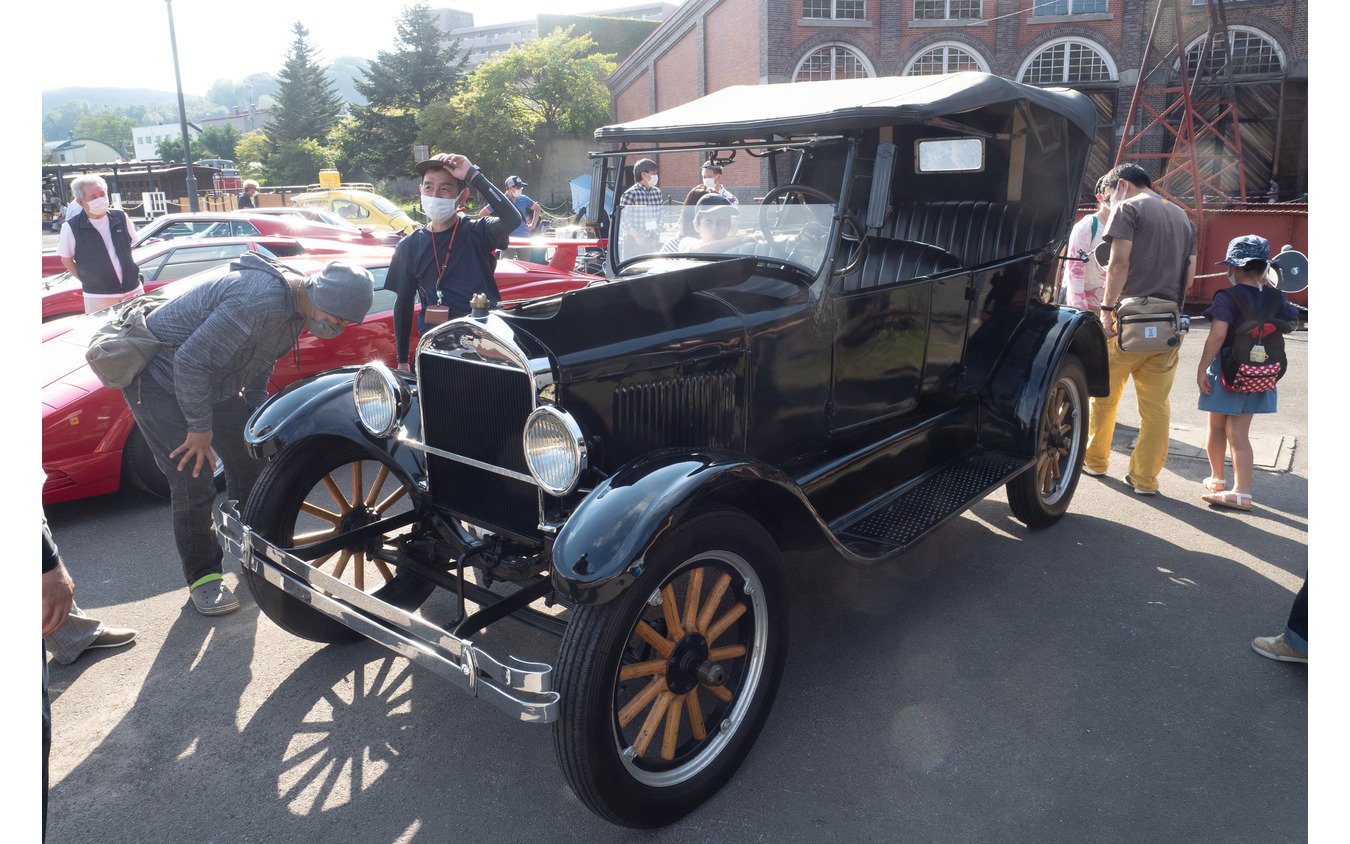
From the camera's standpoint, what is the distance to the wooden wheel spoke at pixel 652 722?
2570 mm

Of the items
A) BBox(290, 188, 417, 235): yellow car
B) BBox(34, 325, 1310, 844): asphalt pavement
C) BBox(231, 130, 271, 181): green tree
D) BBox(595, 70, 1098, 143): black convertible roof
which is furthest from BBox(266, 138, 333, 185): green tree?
BBox(595, 70, 1098, 143): black convertible roof

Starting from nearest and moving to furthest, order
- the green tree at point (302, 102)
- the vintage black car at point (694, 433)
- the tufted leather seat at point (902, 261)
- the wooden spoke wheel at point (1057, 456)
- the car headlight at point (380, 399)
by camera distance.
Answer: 1. the vintage black car at point (694, 433)
2. the car headlight at point (380, 399)
3. the tufted leather seat at point (902, 261)
4. the wooden spoke wheel at point (1057, 456)
5. the green tree at point (302, 102)

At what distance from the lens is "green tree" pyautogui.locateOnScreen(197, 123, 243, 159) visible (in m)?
86.8

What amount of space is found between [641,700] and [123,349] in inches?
104

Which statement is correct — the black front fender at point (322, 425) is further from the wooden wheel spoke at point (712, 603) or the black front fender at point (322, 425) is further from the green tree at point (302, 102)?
the green tree at point (302, 102)

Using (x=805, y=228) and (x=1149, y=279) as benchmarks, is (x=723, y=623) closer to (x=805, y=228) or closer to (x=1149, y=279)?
(x=805, y=228)

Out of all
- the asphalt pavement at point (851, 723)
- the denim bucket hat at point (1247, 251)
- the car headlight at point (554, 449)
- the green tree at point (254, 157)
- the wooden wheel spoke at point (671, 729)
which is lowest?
the asphalt pavement at point (851, 723)

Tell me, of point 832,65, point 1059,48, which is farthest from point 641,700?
point 1059,48

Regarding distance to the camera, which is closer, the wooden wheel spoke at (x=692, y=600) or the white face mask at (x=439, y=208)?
the wooden wheel spoke at (x=692, y=600)

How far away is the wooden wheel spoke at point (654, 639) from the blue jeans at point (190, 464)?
220 cm

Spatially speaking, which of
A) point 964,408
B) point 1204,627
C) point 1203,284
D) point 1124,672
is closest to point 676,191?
point 964,408

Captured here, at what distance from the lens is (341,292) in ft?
11.9

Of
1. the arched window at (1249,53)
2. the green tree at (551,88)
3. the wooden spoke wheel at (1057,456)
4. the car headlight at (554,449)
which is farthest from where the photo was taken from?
the green tree at (551,88)

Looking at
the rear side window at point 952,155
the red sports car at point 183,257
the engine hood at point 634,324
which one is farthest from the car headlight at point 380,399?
the red sports car at point 183,257
